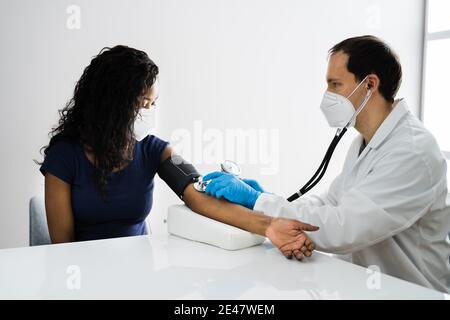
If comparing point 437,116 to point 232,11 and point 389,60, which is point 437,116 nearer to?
point 232,11

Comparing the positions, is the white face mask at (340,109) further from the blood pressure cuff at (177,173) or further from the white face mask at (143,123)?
the white face mask at (143,123)

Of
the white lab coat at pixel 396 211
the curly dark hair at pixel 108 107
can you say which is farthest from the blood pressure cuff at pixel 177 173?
the white lab coat at pixel 396 211

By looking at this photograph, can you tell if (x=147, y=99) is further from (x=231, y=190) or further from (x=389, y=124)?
Answer: (x=389, y=124)

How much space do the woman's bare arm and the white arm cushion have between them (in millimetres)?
392


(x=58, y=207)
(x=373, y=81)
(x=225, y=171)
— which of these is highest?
(x=373, y=81)

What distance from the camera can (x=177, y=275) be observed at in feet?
3.62

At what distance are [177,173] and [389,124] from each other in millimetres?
724

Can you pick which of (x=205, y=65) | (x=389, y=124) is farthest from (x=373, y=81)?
(x=205, y=65)

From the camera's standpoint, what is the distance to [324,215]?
1.41m

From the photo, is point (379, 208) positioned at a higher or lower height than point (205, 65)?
lower

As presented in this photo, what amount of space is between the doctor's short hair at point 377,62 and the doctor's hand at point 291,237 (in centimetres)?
58

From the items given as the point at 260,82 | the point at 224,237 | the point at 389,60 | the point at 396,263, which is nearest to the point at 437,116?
the point at 260,82

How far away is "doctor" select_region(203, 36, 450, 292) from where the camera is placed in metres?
1.38
